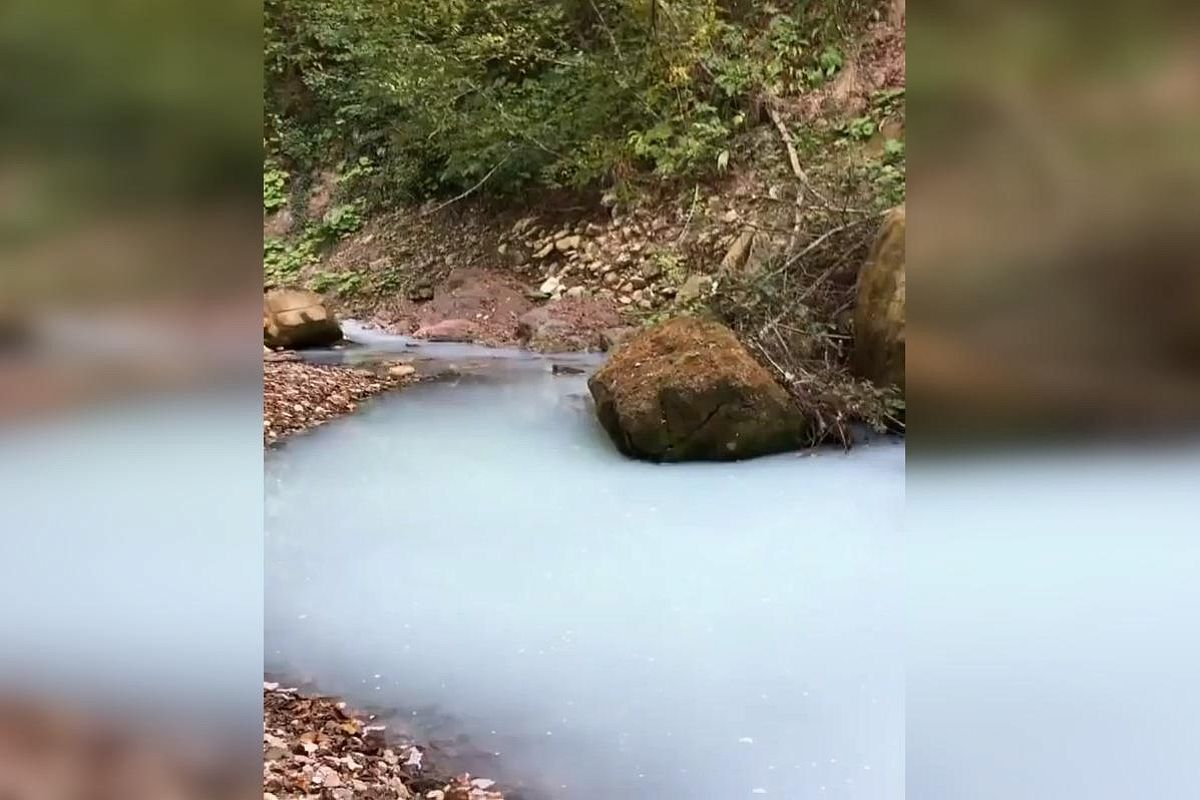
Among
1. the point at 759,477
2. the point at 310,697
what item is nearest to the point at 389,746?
the point at 310,697

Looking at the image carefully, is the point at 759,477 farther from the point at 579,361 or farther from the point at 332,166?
the point at 332,166

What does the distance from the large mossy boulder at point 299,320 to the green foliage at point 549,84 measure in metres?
0.27

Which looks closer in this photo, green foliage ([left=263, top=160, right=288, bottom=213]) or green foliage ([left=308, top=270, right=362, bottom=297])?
green foliage ([left=263, top=160, right=288, bottom=213])

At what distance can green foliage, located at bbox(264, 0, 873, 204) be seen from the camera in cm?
193

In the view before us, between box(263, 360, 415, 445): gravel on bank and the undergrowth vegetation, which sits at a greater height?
the undergrowth vegetation

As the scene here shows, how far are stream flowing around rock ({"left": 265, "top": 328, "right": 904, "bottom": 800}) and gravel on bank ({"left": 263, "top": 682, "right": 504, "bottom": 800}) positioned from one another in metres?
0.04

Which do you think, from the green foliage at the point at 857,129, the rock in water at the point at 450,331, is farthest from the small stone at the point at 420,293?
the green foliage at the point at 857,129

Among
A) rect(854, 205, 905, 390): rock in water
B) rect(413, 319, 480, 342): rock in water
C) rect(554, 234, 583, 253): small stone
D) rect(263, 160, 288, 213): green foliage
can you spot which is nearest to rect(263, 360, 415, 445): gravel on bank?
rect(413, 319, 480, 342): rock in water

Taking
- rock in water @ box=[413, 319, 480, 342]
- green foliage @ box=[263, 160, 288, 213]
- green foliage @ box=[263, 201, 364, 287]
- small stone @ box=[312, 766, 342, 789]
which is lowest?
small stone @ box=[312, 766, 342, 789]

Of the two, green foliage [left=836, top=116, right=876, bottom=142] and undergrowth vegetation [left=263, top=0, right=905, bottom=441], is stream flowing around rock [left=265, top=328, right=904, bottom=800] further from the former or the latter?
green foliage [left=836, top=116, right=876, bottom=142]

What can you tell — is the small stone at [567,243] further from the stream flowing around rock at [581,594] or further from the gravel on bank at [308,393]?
the gravel on bank at [308,393]
